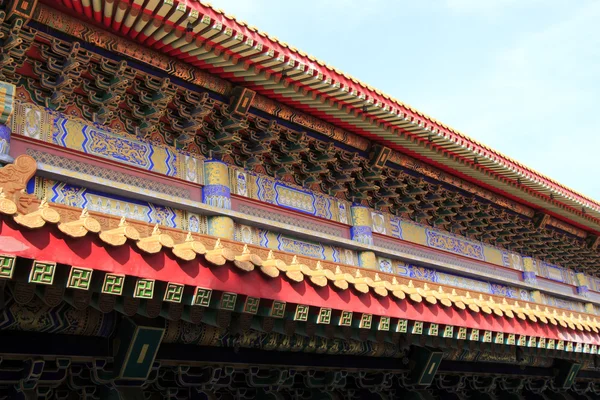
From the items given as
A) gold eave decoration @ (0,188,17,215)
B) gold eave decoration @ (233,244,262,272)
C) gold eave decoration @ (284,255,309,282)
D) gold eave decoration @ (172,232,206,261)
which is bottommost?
gold eave decoration @ (284,255,309,282)

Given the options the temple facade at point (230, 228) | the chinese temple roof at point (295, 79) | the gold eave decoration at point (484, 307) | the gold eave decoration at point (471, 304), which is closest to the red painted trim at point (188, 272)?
the temple facade at point (230, 228)

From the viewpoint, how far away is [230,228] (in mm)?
6805

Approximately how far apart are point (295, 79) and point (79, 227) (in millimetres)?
4279

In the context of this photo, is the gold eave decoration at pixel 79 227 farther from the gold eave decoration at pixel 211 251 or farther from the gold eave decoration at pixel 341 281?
the gold eave decoration at pixel 341 281

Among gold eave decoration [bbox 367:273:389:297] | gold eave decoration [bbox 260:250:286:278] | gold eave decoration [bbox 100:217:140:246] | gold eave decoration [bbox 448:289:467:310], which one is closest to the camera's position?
gold eave decoration [bbox 100:217:140:246]

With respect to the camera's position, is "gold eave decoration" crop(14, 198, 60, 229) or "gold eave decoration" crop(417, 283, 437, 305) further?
"gold eave decoration" crop(417, 283, 437, 305)

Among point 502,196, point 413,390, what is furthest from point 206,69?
point 502,196

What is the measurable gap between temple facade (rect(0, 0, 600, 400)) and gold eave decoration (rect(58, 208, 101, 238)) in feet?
0.04

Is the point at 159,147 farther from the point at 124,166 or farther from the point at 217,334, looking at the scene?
the point at 217,334

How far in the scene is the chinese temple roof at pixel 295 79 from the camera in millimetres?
5581

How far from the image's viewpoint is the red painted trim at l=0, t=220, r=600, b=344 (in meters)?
2.80

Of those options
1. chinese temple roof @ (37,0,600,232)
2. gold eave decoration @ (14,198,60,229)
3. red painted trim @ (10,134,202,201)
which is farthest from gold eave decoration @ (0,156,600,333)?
chinese temple roof @ (37,0,600,232)

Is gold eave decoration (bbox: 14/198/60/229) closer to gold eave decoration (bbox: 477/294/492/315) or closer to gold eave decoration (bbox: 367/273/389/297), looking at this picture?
gold eave decoration (bbox: 367/273/389/297)

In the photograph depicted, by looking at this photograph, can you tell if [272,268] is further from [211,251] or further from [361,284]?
[361,284]
